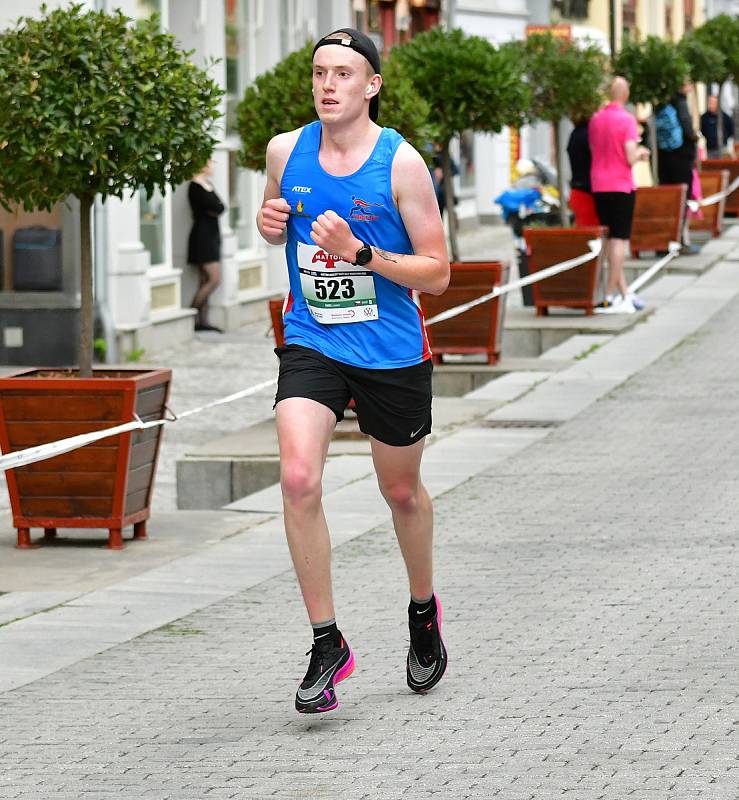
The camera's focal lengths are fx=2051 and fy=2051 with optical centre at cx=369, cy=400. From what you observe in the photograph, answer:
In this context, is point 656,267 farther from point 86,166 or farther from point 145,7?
point 86,166

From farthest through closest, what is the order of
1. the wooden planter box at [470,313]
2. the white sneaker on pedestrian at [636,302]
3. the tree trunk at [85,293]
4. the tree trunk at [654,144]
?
the tree trunk at [654,144], the white sneaker on pedestrian at [636,302], the wooden planter box at [470,313], the tree trunk at [85,293]

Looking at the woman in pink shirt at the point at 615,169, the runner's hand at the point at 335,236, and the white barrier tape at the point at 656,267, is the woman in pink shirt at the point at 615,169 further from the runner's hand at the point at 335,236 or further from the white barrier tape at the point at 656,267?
the runner's hand at the point at 335,236

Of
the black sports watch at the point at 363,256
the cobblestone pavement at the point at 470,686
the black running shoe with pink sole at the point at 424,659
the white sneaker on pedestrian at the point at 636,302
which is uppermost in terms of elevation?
the black sports watch at the point at 363,256

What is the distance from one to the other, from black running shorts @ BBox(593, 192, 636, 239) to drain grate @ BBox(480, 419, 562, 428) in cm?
582

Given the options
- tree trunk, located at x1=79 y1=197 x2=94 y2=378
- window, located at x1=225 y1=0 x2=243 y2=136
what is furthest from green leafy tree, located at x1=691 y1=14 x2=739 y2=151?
tree trunk, located at x1=79 y1=197 x2=94 y2=378

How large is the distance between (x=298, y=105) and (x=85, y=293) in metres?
3.82

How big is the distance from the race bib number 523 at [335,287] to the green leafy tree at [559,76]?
46.5ft

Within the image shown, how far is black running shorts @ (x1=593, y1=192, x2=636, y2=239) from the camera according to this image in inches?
703

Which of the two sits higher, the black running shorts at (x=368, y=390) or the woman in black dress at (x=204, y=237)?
the woman in black dress at (x=204, y=237)

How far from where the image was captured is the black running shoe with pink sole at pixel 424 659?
596cm

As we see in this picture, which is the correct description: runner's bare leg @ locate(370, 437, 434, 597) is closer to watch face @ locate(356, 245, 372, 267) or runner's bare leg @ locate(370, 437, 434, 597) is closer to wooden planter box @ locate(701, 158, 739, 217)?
watch face @ locate(356, 245, 372, 267)

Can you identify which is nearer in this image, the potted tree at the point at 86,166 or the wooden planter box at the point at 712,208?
the potted tree at the point at 86,166

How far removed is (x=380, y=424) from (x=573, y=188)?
13.0m

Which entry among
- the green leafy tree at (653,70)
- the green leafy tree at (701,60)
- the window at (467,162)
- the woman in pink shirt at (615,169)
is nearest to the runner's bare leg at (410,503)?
the woman in pink shirt at (615,169)
